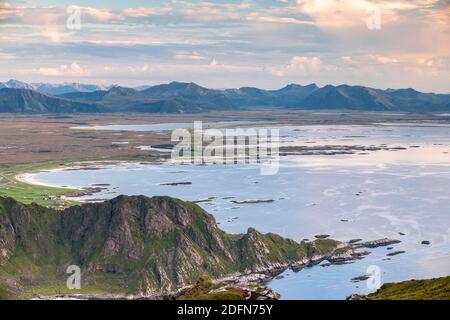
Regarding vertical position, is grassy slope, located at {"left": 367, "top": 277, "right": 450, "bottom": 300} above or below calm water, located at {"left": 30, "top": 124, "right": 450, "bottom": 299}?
above

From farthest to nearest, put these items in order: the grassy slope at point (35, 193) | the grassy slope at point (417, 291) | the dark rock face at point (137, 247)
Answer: the grassy slope at point (35, 193)
the dark rock face at point (137, 247)
the grassy slope at point (417, 291)

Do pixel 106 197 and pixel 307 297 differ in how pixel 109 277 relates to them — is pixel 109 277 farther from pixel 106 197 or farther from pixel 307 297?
pixel 106 197

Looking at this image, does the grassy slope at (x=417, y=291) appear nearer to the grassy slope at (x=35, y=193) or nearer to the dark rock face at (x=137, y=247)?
the dark rock face at (x=137, y=247)

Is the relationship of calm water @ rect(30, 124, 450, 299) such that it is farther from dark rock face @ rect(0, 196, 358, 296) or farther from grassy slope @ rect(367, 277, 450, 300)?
grassy slope @ rect(367, 277, 450, 300)

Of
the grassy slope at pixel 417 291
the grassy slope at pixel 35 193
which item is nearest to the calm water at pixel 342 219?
the grassy slope at pixel 35 193

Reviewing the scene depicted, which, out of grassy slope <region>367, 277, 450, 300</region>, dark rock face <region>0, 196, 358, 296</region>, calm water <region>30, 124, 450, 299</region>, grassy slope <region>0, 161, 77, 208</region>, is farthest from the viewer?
grassy slope <region>0, 161, 77, 208</region>

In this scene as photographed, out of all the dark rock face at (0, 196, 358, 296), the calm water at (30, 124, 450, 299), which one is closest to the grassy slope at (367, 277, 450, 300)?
the calm water at (30, 124, 450, 299)
